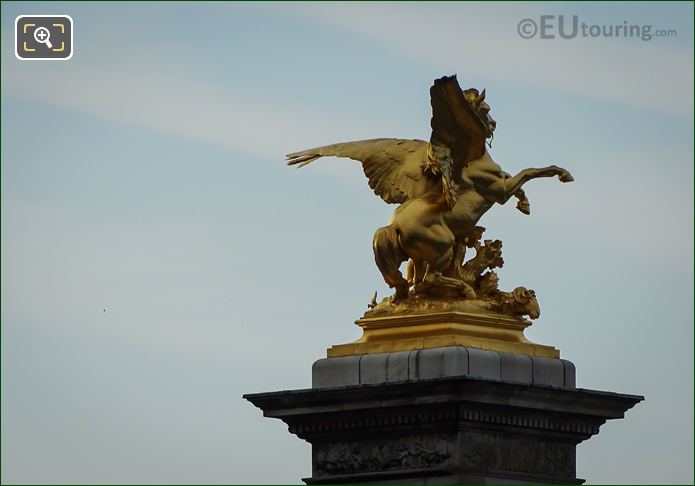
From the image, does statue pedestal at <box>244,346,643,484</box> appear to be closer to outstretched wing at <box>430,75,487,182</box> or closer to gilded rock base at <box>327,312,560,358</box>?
gilded rock base at <box>327,312,560,358</box>

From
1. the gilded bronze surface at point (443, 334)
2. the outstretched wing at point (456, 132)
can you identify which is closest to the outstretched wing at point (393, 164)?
the outstretched wing at point (456, 132)

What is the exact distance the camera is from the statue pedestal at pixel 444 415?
136ft

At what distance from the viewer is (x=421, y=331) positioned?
42469mm

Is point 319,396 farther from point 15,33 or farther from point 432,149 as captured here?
point 15,33

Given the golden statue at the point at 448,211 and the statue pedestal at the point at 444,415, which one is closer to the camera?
the statue pedestal at the point at 444,415

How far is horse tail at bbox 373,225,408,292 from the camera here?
43.1 metres

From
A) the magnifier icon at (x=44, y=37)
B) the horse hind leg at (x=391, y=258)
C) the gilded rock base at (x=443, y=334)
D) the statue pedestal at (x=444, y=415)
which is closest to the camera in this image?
the statue pedestal at (x=444, y=415)

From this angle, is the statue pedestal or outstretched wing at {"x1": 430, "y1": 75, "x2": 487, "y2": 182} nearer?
the statue pedestal

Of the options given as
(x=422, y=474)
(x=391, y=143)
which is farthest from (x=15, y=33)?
(x=422, y=474)

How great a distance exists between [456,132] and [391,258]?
1.86 metres

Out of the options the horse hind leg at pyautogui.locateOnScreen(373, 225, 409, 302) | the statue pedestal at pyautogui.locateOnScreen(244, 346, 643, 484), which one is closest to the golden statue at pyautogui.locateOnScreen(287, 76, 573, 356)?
the horse hind leg at pyautogui.locateOnScreen(373, 225, 409, 302)

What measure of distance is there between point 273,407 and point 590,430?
416cm

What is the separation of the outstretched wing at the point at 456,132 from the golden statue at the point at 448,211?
0.01m

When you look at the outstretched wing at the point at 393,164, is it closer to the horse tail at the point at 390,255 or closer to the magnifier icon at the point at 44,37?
the horse tail at the point at 390,255
